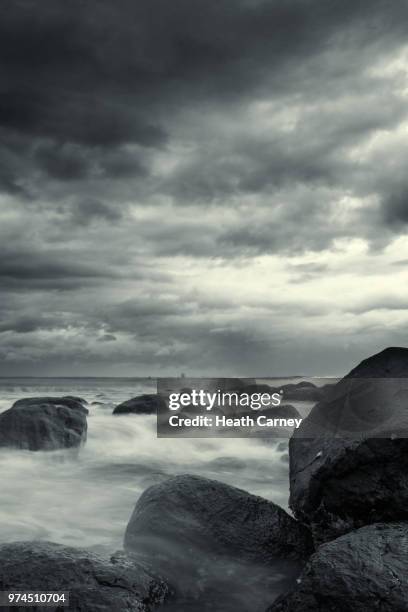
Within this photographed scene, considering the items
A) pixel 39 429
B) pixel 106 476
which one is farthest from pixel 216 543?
pixel 39 429

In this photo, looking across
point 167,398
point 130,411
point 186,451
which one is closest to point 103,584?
point 186,451

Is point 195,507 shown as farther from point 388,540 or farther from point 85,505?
point 85,505

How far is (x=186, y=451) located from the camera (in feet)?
49.6

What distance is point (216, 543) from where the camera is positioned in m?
5.73

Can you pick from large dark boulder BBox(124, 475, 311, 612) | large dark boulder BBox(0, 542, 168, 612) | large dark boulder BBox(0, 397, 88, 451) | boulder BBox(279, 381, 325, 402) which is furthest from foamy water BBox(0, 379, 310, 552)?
boulder BBox(279, 381, 325, 402)

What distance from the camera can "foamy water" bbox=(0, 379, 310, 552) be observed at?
7723mm

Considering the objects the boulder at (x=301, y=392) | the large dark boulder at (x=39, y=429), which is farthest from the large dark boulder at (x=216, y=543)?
the boulder at (x=301, y=392)

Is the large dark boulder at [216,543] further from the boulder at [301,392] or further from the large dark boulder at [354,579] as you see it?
the boulder at [301,392]

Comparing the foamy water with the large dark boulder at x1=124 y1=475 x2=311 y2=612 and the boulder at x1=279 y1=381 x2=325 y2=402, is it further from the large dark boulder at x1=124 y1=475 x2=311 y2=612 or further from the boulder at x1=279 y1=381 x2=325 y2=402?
the boulder at x1=279 y1=381 x2=325 y2=402

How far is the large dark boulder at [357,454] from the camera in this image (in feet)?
16.0

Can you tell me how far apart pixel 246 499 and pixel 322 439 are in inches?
47.7

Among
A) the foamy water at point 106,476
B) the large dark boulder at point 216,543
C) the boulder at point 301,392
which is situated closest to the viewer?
the large dark boulder at point 216,543

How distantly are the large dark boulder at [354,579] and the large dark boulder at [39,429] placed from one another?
9.21m

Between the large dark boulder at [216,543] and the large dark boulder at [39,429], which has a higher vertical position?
the large dark boulder at [39,429]
